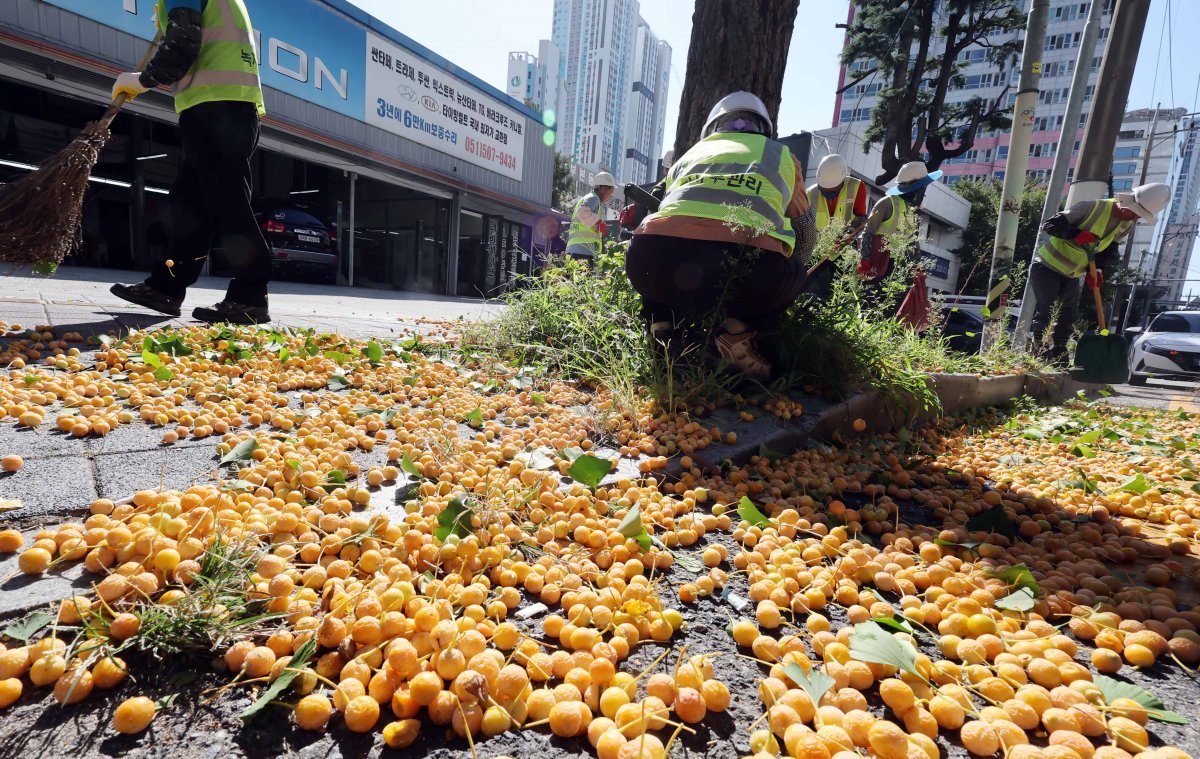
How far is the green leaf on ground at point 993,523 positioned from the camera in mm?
1785

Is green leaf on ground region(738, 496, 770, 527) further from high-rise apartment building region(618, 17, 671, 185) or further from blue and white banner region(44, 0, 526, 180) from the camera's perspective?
high-rise apartment building region(618, 17, 671, 185)

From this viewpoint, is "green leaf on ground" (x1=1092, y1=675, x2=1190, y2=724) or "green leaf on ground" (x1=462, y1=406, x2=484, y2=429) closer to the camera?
"green leaf on ground" (x1=1092, y1=675, x2=1190, y2=724)

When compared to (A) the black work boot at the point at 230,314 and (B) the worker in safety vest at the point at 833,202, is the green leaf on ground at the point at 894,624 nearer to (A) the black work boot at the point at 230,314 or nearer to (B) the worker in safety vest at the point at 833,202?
(B) the worker in safety vest at the point at 833,202

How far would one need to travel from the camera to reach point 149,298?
320cm

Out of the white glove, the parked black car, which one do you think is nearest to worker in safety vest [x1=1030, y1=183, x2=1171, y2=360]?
the white glove

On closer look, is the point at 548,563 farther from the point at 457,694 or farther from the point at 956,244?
the point at 956,244

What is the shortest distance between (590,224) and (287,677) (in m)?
5.39

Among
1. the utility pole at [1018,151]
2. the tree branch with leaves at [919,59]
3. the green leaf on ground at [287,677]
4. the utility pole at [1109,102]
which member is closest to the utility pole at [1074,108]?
the utility pole at [1109,102]

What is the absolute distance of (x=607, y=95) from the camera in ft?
211

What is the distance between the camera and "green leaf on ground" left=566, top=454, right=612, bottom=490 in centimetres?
168

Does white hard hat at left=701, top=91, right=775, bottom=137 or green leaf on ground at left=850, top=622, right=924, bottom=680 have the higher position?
white hard hat at left=701, top=91, right=775, bottom=137

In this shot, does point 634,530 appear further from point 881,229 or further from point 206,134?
point 881,229

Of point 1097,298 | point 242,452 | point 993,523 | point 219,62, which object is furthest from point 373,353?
point 1097,298

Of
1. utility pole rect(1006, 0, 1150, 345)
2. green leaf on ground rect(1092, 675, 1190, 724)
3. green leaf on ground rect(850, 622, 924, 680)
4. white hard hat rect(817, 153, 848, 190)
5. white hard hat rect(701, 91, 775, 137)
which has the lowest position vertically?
green leaf on ground rect(1092, 675, 1190, 724)
